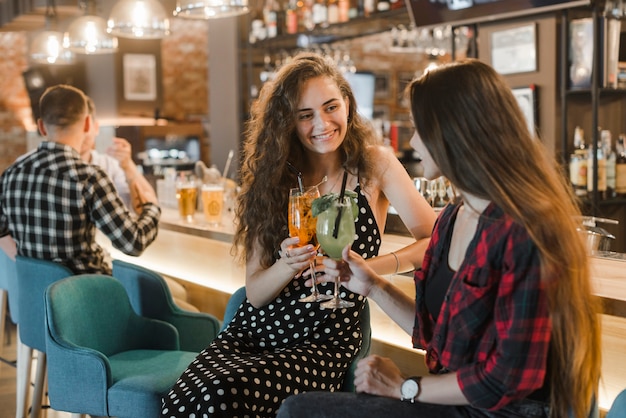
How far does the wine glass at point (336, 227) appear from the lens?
6.68 feet

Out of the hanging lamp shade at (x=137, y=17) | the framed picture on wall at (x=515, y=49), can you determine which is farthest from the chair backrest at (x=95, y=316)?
the framed picture on wall at (x=515, y=49)

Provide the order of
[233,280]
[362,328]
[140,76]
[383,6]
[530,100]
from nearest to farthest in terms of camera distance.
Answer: [362,328]
[233,280]
[530,100]
[383,6]
[140,76]

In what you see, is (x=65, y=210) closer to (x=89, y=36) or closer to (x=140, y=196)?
(x=140, y=196)

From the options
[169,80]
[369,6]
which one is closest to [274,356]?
[369,6]

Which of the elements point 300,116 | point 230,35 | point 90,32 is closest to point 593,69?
point 300,116

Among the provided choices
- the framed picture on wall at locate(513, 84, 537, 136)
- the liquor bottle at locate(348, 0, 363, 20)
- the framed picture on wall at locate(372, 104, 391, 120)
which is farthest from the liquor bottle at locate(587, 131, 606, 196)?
the framed picture on wall at locate(372, 104, 391, 120)

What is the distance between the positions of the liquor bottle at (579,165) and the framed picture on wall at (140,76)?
6.84 m

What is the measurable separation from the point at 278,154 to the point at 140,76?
8255 mm

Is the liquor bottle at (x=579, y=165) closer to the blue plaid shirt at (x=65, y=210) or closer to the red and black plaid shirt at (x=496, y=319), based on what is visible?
the blue plaid shirt at (x=65, y=210)

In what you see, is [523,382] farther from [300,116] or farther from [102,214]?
[102,214]

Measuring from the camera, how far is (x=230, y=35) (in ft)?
23.6

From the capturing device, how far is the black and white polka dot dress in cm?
221

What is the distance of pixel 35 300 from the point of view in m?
3.39

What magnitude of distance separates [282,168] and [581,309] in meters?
1.21
